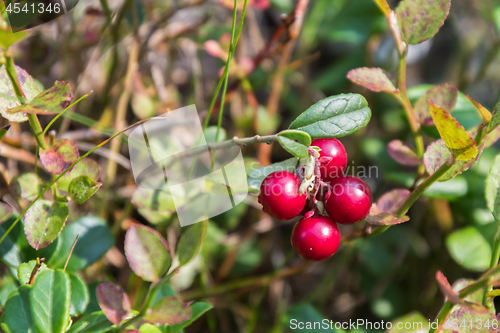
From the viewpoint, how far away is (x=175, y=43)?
1.69m

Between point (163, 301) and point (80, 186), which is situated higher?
point (80, 186)

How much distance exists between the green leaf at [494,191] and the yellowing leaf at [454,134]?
182 millimetres

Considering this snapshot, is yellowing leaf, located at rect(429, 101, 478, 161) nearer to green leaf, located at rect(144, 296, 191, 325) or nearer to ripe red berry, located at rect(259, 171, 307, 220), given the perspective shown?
ripe red berry, located at rect(259, 171, 307, 220)

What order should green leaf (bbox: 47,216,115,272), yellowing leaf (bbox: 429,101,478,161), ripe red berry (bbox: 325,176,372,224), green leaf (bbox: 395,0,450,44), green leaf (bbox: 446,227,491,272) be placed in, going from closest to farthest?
1. yellowing leaf (bbox: 429,101,478,161)
2. ripe red berry (bbox: 325,176,372,224)
3. green leaf (bbox: 395,0,450,44)
4. green leaf (bbox: 47,216,115,272)
5. green leaf (bbox: 446,227,491,272)

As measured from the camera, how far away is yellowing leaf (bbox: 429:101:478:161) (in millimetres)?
645

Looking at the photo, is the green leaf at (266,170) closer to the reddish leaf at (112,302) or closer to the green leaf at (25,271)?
the reddish leaf at (112,302)

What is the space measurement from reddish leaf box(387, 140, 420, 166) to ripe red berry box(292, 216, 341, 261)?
348mm

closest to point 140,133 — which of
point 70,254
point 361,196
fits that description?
point 70,254

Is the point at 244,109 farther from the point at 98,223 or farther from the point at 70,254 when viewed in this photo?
the point at 70,254

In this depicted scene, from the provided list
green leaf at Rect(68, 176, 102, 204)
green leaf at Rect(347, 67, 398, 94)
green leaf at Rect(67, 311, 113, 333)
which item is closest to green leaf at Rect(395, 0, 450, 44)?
green leaf at Rect(347, 67, 398, 94)

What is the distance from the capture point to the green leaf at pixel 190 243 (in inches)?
33.1

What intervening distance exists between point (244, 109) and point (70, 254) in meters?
1.09

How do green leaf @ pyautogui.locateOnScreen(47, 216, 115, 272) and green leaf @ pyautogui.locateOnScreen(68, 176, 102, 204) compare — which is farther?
green leaf @ pyautogui.locateOnScreen(47, 216, 115, 272)

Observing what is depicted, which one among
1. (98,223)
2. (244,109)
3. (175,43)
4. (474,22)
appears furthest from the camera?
(474,22)
